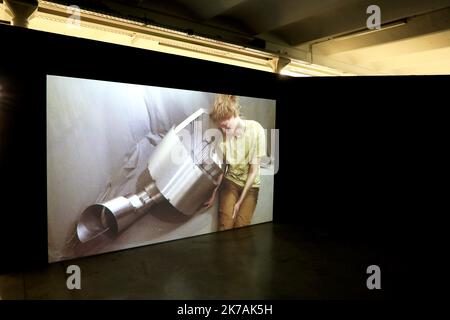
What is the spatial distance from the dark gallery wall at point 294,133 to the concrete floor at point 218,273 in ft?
1.62

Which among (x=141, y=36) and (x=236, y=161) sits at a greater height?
(x=141, y=36)

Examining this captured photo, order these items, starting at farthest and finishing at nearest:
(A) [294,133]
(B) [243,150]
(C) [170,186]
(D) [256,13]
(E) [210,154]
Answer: (A) [294,133]
(B) [243,150]
(D) [256,13]
(E) [210,154]
(C) [170,186]

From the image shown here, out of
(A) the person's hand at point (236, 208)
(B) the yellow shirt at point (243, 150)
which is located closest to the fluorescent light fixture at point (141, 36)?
(B) the yellow shirt at point (243, 150)

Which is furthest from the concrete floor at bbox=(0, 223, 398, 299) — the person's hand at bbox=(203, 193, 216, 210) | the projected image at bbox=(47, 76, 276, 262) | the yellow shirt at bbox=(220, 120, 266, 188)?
the yellow shirt at bbox=(220, 120, 266, 188)

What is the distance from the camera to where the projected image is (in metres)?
3.31

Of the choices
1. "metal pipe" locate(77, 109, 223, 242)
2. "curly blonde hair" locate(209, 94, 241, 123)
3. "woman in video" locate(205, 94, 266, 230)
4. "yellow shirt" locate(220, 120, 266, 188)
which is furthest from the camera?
"yellow shirt" locate(220, 120, 266, 188)

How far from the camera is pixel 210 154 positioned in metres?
4.32

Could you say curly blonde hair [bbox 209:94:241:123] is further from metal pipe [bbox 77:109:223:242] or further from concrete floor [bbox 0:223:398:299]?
concrete floor [bbox 0:223:398:299]

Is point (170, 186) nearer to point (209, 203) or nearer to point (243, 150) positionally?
point (209, 203)

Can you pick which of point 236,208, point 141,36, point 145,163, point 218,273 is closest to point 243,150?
point 236,208

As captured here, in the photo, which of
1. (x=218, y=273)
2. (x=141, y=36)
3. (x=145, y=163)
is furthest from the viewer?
(x=141, y=36)

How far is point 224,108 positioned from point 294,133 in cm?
147

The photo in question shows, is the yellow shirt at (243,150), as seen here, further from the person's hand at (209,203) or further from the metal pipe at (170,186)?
the person's hand at (209,203)

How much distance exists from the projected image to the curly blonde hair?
0.01 metres
